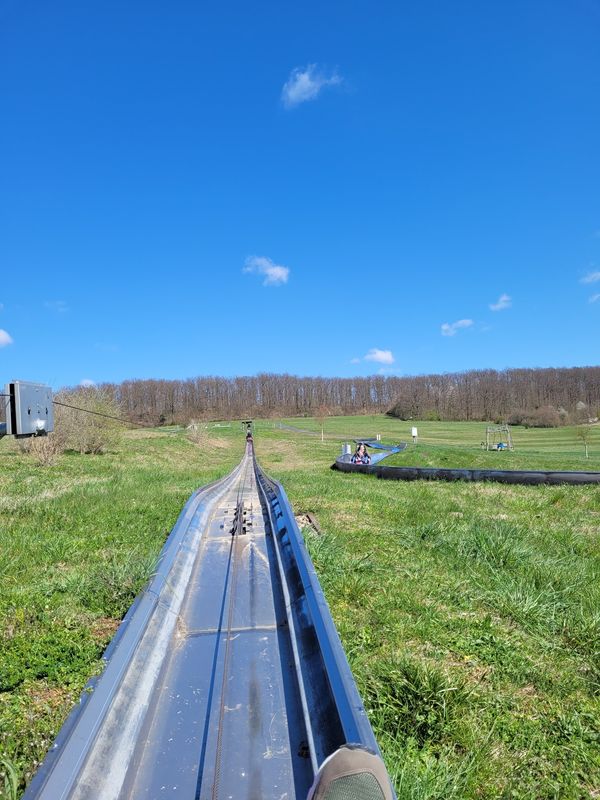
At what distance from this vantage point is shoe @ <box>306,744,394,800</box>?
4.67ft

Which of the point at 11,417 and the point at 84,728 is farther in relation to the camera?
the point at 11,417

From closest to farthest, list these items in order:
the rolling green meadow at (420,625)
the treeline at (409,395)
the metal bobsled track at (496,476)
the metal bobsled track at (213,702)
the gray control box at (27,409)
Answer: the metal bobsled track at (213,702), the rolling green meadow at (420,625), the gray control box at (27,409), the metal bobsled track at (496,476), the treeline at (409,395)

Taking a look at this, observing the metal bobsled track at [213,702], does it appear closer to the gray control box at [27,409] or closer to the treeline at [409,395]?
the gray control box at [27,409]

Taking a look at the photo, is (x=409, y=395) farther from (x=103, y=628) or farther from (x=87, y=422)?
(x=103, y=628)

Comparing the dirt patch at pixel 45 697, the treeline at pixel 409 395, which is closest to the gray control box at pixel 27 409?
the dirt patch at pixel 45 697

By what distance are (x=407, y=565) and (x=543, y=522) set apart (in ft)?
10.9

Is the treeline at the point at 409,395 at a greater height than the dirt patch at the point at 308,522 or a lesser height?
greater

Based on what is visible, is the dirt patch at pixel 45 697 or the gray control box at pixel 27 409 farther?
the gray control box at pixel 27 409

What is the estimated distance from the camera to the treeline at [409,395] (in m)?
81.8

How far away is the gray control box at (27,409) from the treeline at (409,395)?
7353cm

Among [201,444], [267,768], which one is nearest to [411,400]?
[201,444]

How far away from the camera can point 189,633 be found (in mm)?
3123

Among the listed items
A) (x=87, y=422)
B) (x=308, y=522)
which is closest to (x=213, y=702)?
(x=308, y=522)

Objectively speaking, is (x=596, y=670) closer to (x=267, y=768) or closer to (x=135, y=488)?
(x=267, y=768)
